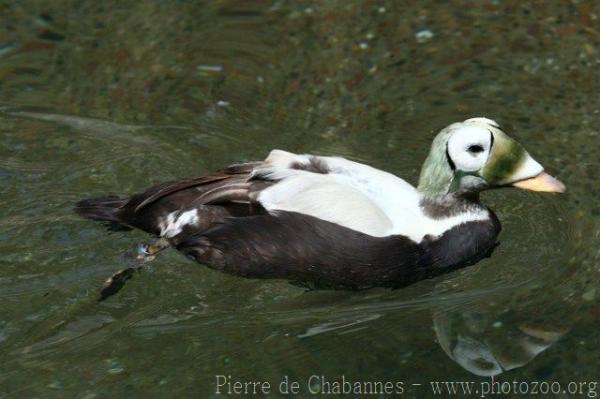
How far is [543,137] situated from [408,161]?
0.75 meters

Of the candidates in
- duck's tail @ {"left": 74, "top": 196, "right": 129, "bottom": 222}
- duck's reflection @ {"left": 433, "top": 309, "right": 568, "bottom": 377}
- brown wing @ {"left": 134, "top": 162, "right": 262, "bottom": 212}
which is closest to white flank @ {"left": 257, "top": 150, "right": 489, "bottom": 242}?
brown wing @ {"left": 134, "top": 162, "right": 262, "bottom": 212}

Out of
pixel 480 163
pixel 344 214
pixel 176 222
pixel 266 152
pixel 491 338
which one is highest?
pixel 480 163

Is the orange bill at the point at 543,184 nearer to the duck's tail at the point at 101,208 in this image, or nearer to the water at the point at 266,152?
the water at the point at 266,152

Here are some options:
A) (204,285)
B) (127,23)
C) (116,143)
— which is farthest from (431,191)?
(127,23)

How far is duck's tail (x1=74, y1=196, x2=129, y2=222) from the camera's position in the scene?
493 centimetres

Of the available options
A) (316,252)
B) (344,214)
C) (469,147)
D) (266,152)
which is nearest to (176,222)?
(316,252)

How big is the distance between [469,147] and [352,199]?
567 millimetres

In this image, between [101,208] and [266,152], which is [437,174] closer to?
[266,152]

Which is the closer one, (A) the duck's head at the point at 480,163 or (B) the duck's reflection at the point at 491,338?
(B) the duck's reflection at the point at 491,338

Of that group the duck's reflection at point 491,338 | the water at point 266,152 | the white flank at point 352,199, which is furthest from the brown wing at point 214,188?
the duck's reflection at point 491,338

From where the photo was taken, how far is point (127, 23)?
6680mm

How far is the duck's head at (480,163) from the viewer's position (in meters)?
4.58

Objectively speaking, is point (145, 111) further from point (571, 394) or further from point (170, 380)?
point (571, 394)

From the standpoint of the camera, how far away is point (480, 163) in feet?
15.2
